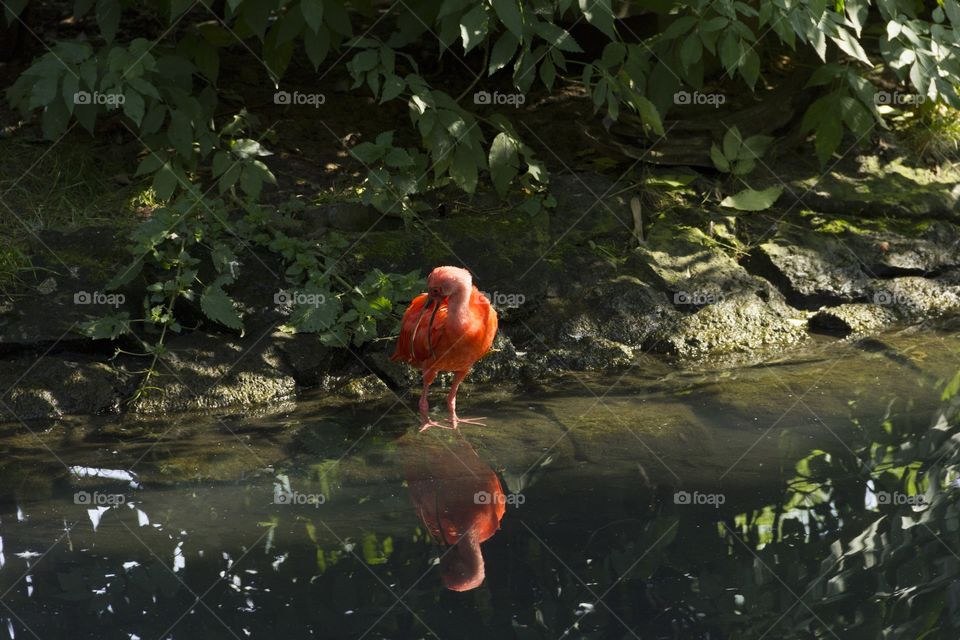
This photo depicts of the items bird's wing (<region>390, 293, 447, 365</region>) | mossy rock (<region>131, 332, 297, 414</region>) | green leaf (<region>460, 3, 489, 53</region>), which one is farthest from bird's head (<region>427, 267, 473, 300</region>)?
green leaf (<region>460, 3, 489, 53</region>)

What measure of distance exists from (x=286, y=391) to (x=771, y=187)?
2.96m

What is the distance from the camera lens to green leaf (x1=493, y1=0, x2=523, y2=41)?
16.8 feet

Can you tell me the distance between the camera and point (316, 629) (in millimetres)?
3213

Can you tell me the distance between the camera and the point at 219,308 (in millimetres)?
5141

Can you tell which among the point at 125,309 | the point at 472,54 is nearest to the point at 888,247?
the point at 472,54

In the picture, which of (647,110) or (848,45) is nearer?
(848,45)

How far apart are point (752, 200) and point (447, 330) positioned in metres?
2.33

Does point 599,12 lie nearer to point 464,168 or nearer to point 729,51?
point 729,51

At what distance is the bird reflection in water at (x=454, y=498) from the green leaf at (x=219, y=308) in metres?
1.01

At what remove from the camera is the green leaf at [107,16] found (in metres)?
5.55

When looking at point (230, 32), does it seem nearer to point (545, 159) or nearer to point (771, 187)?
point (545, 159)

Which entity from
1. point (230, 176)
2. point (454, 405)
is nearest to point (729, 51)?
point (454, 405)

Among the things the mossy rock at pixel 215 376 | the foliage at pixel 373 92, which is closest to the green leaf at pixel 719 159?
the foliage at pixel 373 92

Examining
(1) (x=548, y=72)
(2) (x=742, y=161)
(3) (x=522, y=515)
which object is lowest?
(3) (x=522, y=515)
